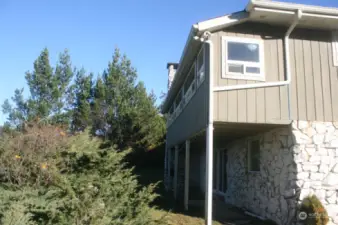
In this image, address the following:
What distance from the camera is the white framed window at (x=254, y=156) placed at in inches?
348

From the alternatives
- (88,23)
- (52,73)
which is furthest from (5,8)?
(52,73)

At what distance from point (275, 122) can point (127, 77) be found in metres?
15.6

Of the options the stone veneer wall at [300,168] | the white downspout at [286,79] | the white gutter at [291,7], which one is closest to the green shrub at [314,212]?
the stone veneer wall at [300,168]

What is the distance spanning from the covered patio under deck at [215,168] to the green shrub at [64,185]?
2.09 metres

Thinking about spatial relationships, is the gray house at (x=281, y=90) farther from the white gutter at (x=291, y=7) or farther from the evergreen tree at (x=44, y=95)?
the evergreen tree at (x=44, y=95)

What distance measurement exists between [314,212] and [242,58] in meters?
3.67

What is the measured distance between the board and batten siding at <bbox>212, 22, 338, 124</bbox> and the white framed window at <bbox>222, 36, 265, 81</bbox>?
4.4 inches

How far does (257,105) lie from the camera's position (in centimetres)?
686

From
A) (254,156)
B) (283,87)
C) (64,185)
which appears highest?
(283,87)

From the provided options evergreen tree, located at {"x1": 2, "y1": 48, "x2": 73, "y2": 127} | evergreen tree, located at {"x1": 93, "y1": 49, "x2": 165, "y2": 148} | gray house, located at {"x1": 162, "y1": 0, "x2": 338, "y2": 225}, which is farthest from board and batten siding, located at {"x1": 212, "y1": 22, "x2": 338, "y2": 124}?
evergreen tree, located at {"x1": 2, "y1": 48, "x2": 73, "y2": 127}

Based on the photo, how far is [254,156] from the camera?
357 inches

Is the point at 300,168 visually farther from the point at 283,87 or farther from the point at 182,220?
the point at 182,220

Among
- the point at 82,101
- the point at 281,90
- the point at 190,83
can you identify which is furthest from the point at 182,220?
the point at 82,101

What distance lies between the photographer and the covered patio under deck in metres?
7.95
